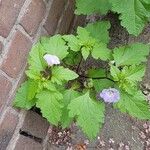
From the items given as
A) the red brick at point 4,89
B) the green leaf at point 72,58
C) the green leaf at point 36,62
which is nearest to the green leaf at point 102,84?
the green leaf at point 72,58

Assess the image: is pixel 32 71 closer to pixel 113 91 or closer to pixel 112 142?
pixel 113 91

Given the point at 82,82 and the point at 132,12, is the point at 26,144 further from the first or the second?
the point at 132,12

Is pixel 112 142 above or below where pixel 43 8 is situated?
below

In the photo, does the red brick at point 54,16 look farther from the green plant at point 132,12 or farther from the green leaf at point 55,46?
the green plant at point 132,12

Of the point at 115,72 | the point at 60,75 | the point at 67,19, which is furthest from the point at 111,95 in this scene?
the point at 67,19

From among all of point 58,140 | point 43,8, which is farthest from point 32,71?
point 58,140

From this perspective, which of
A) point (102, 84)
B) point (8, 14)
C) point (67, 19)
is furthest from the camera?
point (67, 19)
